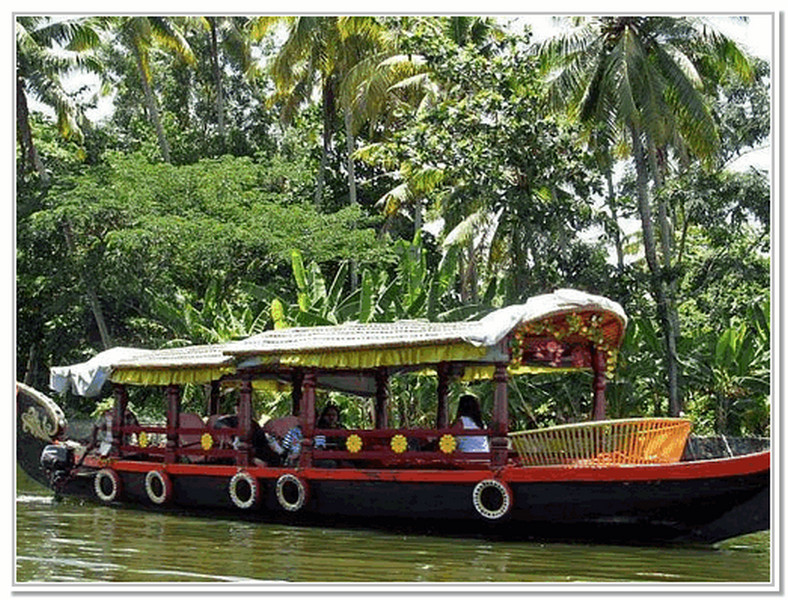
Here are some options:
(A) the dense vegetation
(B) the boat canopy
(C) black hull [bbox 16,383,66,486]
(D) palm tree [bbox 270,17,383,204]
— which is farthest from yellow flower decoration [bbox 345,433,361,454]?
(D) palm tree [bbox 270,17,383,204]

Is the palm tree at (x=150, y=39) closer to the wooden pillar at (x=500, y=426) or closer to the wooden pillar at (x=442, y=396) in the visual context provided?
the wooden pillar at (x=442, y=396)

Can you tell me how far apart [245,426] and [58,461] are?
215 cm

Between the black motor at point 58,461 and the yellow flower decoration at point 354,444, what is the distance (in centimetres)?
319

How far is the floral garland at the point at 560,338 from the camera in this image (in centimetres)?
841

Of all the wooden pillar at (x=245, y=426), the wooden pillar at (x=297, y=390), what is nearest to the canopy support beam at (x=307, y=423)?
the wooden pillar at (x=245, y=426)

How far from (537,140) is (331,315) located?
308 cm

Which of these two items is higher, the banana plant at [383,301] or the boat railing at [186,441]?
the banana plant at [383,301]

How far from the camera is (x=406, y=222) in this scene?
21.3 m

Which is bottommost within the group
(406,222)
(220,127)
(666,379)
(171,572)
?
(171,572)

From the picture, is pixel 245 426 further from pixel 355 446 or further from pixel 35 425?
pixel 35 425

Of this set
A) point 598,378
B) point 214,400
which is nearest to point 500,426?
point 598,378

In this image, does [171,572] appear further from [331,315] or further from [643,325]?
[643,325]

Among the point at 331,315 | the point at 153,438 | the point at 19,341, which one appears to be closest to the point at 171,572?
the point at 153,438

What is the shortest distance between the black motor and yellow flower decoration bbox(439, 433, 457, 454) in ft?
13.0
